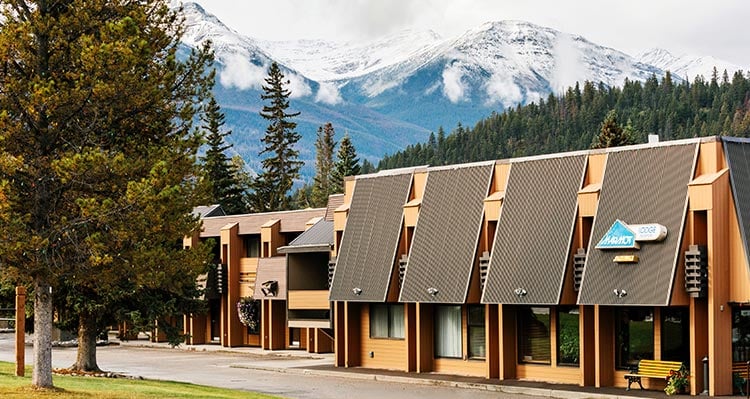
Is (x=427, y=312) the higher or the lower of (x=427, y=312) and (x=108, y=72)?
the lower

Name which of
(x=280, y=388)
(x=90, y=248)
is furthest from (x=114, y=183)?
(x=280, y=388)

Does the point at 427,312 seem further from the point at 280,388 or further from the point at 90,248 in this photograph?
the point at 90,248

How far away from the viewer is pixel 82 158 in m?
24.3

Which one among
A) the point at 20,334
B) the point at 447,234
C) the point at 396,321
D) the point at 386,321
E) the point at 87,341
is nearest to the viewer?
the point at 20,334

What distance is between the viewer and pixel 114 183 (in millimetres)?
25703

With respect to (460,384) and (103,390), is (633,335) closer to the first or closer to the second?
(460,384)

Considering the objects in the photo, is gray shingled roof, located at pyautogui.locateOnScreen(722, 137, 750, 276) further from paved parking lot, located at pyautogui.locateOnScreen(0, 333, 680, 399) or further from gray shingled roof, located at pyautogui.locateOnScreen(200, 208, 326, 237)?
gray shingled roof, located at pyautogui.locateOnScreen(200, 208, 326, 237)

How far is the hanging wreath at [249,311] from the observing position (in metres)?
60.5

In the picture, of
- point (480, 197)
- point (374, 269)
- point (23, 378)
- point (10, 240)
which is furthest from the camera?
point (374, 269)

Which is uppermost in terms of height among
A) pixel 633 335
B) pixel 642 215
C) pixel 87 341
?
pixel 642 215

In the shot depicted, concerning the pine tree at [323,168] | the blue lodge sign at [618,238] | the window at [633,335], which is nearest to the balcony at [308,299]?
the window at [633,335]

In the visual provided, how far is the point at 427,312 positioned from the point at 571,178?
25.3 feet

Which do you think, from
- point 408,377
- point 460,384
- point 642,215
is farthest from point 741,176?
point 408,377

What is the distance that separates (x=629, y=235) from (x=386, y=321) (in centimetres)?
1241
